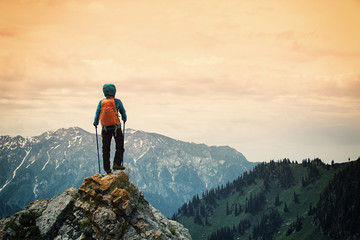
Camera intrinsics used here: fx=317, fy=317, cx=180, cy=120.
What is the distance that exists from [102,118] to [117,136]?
5.76 feet

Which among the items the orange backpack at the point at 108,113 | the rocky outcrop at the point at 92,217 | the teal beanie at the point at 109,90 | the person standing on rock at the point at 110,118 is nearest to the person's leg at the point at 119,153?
the person standing on rock at the point at 110,118

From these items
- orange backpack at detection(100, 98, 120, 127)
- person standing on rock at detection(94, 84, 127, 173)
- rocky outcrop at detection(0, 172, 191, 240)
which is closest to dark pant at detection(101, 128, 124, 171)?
person standing on rock at detection(94, 84, 127, 173)

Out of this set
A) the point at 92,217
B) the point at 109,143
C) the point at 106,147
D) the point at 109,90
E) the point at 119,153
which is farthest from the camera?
the point at 106,147

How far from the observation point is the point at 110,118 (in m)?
23.0

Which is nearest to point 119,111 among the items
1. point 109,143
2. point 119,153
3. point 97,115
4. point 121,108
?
point 121,108

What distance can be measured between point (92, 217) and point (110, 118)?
7066 mm

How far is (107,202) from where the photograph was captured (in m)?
19.9

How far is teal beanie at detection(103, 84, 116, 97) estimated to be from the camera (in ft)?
75.7

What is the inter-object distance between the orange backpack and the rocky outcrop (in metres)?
3.91

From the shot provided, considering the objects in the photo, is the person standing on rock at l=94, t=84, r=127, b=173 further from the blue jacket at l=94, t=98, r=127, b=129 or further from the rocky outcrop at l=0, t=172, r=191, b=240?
the rocky outcrop at l=0, t=172, r=191, b=240

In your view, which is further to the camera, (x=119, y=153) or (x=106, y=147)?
(x=106, y=147)

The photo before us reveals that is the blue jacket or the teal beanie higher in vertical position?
the teal beanie

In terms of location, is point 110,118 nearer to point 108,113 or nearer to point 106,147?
point 108,113

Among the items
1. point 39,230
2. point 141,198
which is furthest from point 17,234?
point 141,198
